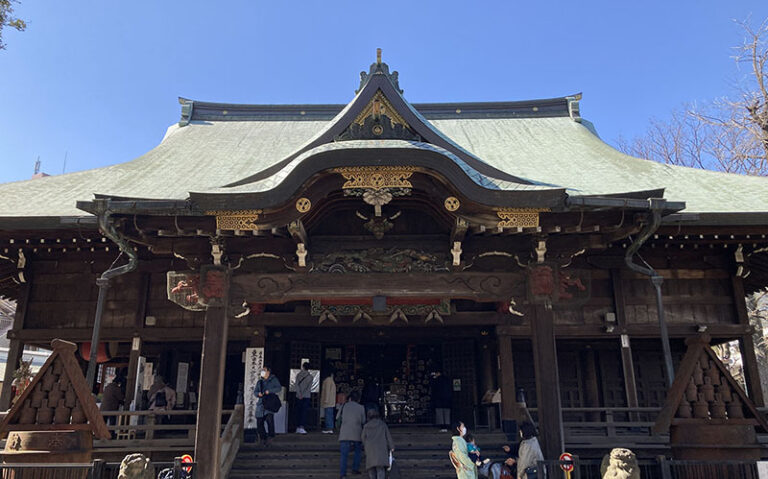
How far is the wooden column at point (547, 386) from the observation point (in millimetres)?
7551

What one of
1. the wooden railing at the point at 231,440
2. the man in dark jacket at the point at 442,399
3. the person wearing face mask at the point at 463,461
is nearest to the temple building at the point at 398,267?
the wooden railing at the point at 231,440

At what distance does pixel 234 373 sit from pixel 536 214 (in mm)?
9207

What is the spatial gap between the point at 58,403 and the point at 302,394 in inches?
228

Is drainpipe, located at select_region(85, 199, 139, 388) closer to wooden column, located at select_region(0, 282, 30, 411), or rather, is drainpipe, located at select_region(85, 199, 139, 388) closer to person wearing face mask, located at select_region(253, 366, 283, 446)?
person wearing face mask, located at select_region(253, 366, 283, 446)

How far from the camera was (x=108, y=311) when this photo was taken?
10938mm

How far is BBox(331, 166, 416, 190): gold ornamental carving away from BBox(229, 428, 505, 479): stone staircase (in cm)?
447

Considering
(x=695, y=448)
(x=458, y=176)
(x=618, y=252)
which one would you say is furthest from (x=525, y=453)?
(x=618, y=252)

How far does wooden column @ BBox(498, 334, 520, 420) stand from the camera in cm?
1091

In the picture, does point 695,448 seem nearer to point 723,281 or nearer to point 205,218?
point 723,281

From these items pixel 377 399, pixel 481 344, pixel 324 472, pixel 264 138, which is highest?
pixel 264 138

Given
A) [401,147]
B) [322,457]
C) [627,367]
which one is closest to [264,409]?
[322,457]

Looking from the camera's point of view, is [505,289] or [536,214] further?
[505,289]

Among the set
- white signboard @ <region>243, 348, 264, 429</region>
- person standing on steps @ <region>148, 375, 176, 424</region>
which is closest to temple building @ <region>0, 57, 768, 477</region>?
white signboard @ <region>243, 348, 264, 429</region>

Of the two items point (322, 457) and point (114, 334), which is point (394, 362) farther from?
point (114, 334)
